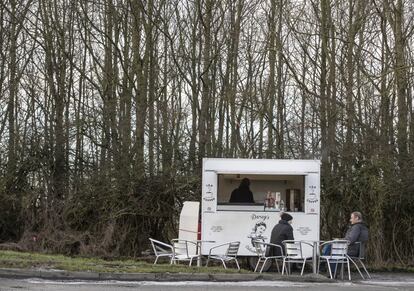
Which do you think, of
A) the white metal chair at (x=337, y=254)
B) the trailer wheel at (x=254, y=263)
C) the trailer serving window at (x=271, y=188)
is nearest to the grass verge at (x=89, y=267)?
the trailer wheel at (x=254, y=263)

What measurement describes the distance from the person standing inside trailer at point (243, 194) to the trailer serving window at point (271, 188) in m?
0.19

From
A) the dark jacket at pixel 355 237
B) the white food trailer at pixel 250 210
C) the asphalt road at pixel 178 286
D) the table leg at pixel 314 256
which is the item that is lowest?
the asphalt road at pixel 178 286

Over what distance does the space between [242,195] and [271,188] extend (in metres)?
1.27

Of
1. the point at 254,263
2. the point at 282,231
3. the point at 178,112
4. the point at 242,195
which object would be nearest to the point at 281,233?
the point at 282,231

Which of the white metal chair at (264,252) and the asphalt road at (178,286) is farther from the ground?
the white metal chair at (264,252)

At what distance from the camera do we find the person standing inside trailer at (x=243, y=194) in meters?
16.8

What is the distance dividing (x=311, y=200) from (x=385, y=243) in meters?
3.89

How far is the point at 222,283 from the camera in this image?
13227mm

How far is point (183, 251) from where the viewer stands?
16.6m

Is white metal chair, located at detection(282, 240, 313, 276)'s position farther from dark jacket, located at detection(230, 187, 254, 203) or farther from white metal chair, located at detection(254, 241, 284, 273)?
dark jacket, located at detection(230, 187, 254, 203)

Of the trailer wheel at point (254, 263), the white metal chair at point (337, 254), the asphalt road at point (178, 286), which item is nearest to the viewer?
the asphalt road at point (178, 286)

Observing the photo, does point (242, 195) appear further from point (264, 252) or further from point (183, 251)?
point (183, 251)

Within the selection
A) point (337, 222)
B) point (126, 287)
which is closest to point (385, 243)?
point (337, 222)

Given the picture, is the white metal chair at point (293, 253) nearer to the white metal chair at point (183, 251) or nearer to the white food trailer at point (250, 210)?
the white food trailer at point (250, 210)
